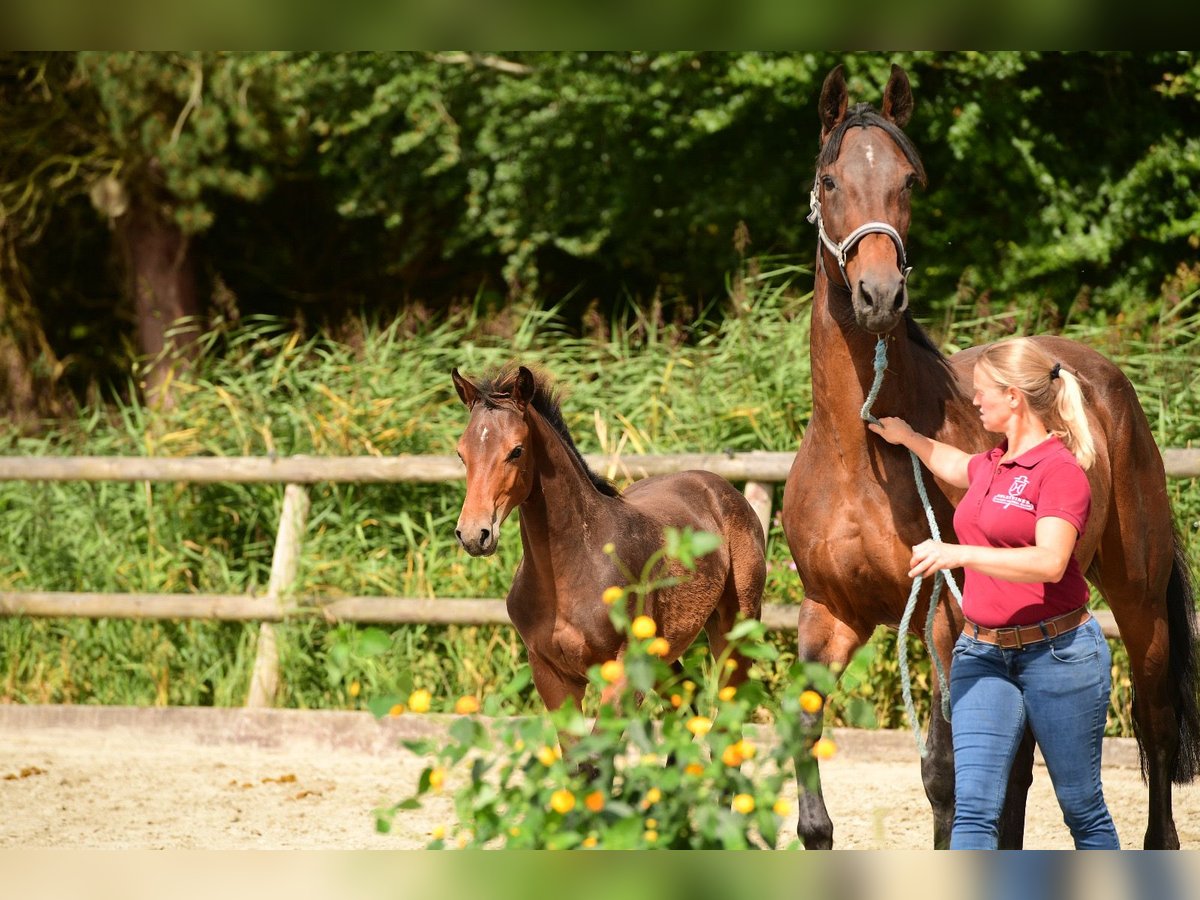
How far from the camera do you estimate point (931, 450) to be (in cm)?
376

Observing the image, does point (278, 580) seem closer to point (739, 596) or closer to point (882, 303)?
point (739, 596)

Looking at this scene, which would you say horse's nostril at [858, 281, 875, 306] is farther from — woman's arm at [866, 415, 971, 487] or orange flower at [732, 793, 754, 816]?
orange flower at [732, 793, 754, 816]

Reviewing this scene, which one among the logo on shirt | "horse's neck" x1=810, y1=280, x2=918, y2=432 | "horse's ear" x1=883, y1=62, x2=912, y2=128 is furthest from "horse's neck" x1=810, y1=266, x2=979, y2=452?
the logo on shirt

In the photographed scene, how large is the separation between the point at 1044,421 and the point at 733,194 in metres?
9.58

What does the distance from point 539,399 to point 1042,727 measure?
226 centimetres

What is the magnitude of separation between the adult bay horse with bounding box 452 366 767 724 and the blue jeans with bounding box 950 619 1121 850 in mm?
1582

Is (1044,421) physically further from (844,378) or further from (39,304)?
(39,304)

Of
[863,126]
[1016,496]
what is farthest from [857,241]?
[1016,496]

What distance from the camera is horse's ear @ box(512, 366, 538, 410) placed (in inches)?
176

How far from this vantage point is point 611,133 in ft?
42.9

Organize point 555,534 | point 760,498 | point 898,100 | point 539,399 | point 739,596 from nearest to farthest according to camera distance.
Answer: point 898,100 < point 555,534 < point 539,399 < point 739,596 < point 760,498

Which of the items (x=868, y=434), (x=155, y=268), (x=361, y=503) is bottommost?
(x=868, y=434)

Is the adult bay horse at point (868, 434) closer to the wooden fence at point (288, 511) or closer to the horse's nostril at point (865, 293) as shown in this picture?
the horse's nostril at point (865, 293)

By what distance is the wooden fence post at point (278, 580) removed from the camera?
7059 mm
